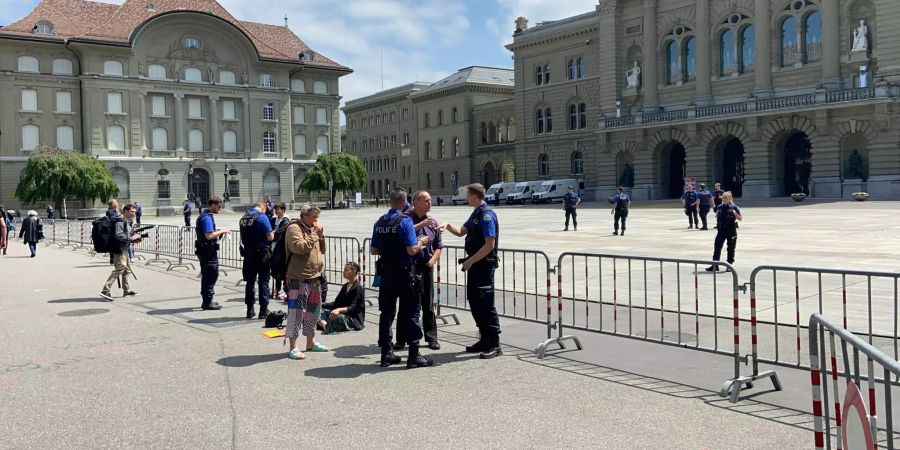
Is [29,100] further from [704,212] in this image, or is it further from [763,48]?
[704,212]

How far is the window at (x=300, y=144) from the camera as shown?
8262 cm

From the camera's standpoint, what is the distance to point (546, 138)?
7550 cm

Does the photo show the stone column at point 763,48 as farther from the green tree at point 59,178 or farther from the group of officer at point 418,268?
the green tree at point 59,178

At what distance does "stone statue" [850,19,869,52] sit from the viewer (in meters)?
50.1

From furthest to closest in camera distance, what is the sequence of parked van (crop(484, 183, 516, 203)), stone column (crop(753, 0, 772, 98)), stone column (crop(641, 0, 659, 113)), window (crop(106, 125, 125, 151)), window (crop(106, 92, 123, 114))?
1. parked van (crop(484, 183, 516, 203))
2. window (crop(106, 125, 125, 151))
3. window (crop(106, 92, 123, 114))
4. stone column (crop(641, 0, 659, 113))
5. stone column (crop(753, 0, 772, 98))

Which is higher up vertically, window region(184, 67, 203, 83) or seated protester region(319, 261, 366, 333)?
window region(184, 67, 203, 83)

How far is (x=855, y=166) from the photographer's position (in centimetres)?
5069

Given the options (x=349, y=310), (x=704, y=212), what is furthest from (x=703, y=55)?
(x=349, y=310)

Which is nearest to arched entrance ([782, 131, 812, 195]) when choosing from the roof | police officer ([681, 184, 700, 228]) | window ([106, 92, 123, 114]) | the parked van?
the parked van

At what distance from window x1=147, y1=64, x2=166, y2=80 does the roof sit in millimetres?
3115

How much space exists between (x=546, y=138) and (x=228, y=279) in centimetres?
6063

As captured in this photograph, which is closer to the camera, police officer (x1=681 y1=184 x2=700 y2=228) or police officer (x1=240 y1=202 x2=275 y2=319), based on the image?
police officer (x1=240 y1=202 x2=275 y2=319)

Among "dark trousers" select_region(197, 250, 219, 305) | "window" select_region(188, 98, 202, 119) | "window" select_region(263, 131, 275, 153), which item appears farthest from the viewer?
"window" select_region(263, 131, 275, 153)

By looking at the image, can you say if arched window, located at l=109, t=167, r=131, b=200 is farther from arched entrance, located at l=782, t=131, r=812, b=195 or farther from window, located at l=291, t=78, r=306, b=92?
arched entrance, located at l=782, t=131, r=812, b=195
